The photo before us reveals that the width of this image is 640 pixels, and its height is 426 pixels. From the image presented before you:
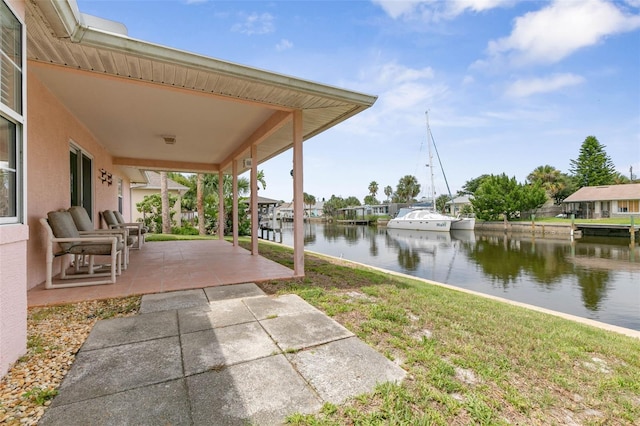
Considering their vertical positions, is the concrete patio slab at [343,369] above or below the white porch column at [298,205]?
below

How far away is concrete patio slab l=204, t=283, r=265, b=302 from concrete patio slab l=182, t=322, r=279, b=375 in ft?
3.29

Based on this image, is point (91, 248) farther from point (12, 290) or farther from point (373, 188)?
point (373, 188)

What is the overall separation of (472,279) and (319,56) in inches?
335

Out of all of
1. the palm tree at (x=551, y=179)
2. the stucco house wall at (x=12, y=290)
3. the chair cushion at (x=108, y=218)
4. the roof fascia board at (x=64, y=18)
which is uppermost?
the palm tree at (x=551, y=179)

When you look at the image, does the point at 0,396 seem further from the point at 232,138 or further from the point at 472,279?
the point at 472,279

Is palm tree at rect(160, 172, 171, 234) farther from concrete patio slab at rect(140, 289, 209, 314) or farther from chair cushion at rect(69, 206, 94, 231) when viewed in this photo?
concrete patio slab at rect(140, 289, 209, 314)

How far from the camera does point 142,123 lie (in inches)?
234

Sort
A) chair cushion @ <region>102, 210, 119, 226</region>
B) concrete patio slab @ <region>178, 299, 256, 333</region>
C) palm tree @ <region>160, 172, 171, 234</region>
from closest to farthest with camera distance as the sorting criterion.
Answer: concrete patio slab @ <region>178, 299, 256, 333</region>
chair cushion @ <region>102, 210, 119, 226</region>
palm tree @ <region>160, 172, 171, 234</region>

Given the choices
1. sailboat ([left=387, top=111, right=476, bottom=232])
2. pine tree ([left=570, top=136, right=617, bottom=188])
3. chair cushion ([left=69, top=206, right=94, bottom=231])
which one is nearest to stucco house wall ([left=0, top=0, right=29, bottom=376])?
chair cushion ([left=69, top=206, right=94, bottom=231])

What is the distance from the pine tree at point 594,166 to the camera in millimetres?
37469

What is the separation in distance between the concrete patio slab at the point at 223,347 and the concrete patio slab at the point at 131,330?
0.96ft

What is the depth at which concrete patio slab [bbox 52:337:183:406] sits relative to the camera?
180cm

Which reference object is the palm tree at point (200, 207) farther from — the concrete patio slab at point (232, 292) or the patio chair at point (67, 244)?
the concrete patio slab at point (232, 292)

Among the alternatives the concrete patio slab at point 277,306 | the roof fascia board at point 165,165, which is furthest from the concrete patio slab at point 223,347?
the roof fascia board at point 165,165
